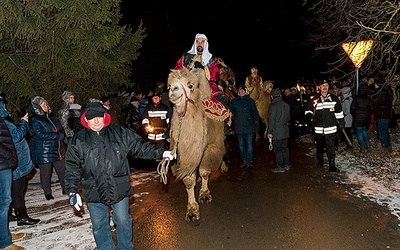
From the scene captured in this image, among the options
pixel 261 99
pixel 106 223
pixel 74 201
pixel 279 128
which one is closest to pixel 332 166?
pixel 279 128

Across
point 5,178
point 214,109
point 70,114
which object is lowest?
point 5,178

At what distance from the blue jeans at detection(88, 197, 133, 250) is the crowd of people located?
0.04 feet

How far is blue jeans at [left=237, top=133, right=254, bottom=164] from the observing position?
9633mm

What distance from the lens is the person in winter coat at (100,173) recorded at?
14.5 ft

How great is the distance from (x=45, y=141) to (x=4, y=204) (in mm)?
2417

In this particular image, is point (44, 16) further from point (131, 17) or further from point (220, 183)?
point (131, 17)

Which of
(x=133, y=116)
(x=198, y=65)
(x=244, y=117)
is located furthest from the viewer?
(x=133, y=116)

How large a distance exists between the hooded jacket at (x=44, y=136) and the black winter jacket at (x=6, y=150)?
6.73 ft

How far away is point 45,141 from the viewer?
7.39 m

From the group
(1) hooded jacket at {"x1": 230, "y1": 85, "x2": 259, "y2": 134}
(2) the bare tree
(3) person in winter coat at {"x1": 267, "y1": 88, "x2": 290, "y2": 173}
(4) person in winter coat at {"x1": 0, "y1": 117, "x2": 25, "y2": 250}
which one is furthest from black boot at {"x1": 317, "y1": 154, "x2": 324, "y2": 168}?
(4) person in winter coat at {"x1": 0, "y1": 117, "x2": 25, "y2": 250}

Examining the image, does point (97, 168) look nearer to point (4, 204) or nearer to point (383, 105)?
point (4, 204)

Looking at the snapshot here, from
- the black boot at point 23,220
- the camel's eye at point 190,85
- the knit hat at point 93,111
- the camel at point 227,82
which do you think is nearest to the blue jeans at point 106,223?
the knit hat at point 93,111

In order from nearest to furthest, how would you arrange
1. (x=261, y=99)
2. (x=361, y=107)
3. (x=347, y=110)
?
(x=361, y=107) < (x=347, y=110) < (x=261, y=99)

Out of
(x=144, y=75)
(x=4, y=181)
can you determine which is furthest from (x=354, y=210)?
(x=144, y=75)
